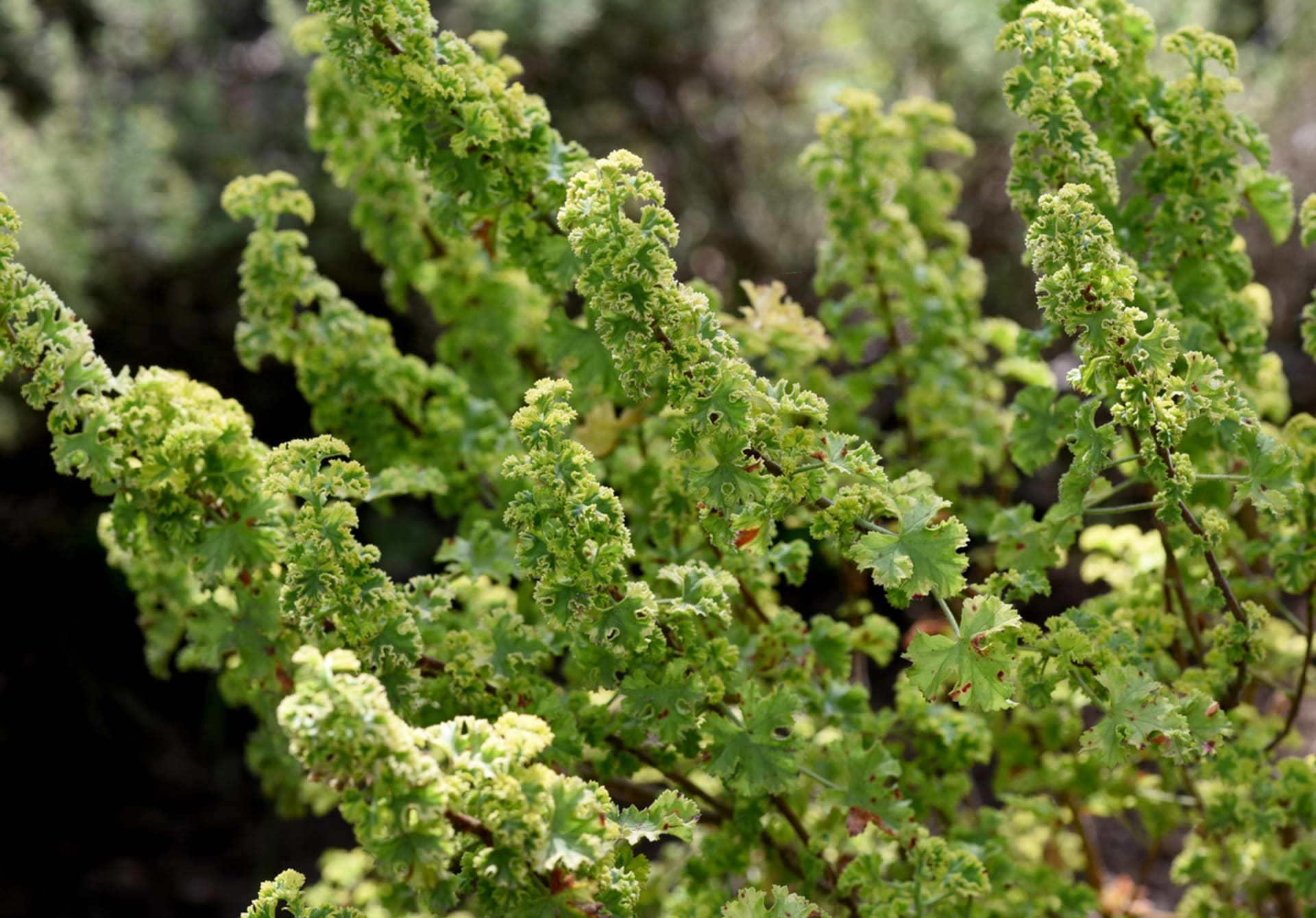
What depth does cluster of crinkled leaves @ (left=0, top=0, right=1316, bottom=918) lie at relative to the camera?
146 centimetres

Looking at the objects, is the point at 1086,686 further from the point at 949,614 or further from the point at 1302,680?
the point at 1302,680

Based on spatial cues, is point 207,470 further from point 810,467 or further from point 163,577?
point 810,467

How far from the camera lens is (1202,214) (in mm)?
1853

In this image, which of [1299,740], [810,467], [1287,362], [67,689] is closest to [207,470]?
[810,467]

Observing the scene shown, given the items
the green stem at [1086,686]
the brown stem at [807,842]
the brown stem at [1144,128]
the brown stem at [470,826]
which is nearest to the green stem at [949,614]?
the green stem at [1086,686]

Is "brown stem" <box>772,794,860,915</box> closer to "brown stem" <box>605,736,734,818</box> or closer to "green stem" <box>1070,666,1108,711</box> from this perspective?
"brown stem" <box>605,736,734,818</box>

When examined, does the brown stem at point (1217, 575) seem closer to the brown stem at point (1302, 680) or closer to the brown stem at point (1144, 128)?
the brown stem at point (1302, 680)

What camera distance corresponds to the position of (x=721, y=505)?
1.48 m

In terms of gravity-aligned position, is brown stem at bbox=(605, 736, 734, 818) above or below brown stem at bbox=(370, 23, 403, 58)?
below

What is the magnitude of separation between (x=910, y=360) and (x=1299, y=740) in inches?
43.9

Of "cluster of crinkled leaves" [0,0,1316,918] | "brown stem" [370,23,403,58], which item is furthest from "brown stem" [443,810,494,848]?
"brown stem" [370,23,403,58]

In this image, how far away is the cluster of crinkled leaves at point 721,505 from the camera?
1.46m

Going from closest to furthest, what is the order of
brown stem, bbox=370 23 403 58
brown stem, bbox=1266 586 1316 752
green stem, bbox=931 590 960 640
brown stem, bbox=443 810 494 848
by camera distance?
brown stem, bbox=443 810 494 848 < green stem, bbox=931 590 960 640 < brown stem, bbox=370 23 403 58 < brown stem, bbox=1266 586 1316 752

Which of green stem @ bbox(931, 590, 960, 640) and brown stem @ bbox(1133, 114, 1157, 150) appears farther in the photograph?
brown stem @ bbox(1133, 114, 1157, 150)
